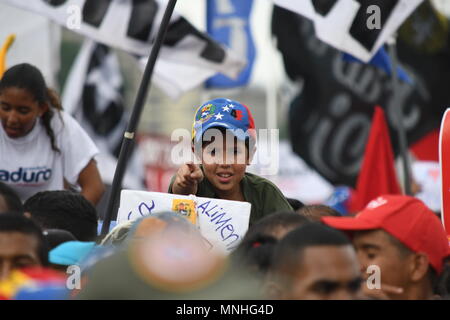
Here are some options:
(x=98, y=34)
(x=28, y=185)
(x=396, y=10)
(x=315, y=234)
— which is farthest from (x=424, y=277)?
(x=98, y=34)

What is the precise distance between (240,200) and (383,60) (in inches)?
223

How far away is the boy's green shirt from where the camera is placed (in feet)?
17.7

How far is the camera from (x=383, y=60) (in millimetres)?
10789

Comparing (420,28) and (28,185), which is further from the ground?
(420,28)

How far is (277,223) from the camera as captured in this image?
413cm

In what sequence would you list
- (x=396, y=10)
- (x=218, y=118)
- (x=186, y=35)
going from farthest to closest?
1. (x=186, y=35)
2. (x=396, y=10)
3. (x=218, y=118)

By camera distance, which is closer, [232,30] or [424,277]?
[424,277]

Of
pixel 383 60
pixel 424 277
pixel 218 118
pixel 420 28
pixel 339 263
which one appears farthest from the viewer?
pixel 420 28

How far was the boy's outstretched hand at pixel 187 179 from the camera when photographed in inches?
198

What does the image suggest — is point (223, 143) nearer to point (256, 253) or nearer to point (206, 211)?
point (206, 211)

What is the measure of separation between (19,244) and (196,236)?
34.7 inches

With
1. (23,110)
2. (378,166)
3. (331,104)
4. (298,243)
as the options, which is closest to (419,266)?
(298,243)

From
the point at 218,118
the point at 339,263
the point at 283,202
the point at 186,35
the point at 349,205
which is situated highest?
the point at 186,35

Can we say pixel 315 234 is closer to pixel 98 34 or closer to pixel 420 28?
pixel 98 34
